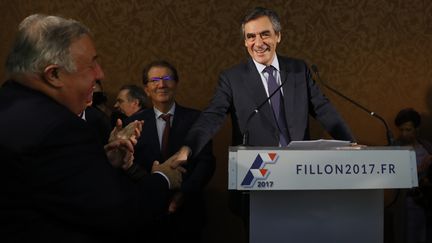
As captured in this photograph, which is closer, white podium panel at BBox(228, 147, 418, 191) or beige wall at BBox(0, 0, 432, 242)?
white podium panel at BBox(228, 147, 418, 191)

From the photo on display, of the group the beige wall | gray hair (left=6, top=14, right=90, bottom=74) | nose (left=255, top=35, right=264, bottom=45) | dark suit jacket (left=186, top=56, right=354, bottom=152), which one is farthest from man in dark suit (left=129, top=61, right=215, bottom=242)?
gray hair (left=6, top=14, right=90, bottom=74)

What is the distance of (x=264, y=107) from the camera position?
118 inches

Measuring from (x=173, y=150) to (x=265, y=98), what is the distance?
2.18ft

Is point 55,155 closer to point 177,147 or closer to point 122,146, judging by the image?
point 122,146

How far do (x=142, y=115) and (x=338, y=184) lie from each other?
1514 millimetres

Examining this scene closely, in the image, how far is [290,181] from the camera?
7.54 feet

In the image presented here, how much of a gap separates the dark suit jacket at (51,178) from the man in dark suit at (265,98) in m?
1.37

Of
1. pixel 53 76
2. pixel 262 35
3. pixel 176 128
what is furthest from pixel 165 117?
pixel 53 76

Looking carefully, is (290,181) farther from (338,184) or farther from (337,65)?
(337,65)

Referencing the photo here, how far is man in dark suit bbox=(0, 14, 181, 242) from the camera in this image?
1.49m

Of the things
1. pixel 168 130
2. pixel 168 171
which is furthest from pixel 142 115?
pixel 168 171

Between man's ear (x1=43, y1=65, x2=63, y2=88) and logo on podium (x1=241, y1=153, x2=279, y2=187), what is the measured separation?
2.95 ft

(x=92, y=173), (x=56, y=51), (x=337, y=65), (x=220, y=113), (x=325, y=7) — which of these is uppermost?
(x=325, y=7)

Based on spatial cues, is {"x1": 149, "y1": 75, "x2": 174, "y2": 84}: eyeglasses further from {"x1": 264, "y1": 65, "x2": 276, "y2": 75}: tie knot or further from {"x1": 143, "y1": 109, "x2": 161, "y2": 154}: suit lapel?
{"x1": 264, "y1": 65, "x2": 276, "y2": 75}: tie knot
